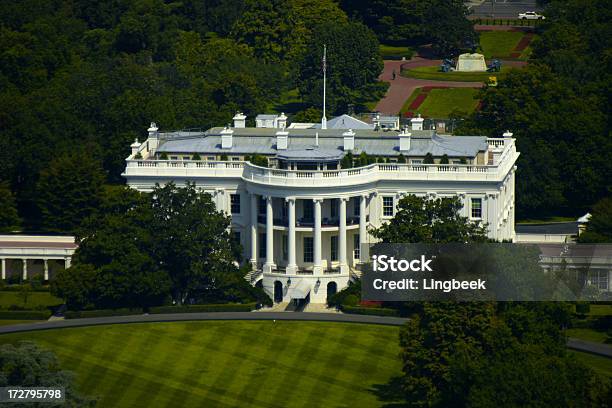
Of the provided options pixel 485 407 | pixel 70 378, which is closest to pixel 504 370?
pixel 485 407

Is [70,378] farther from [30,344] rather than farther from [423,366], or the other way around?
[423,366]

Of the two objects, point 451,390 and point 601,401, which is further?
point 451,390

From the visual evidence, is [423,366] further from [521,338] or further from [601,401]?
[601,401]

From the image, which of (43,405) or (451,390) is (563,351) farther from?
(43,405)

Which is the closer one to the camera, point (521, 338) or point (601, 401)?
point (601, 401)
